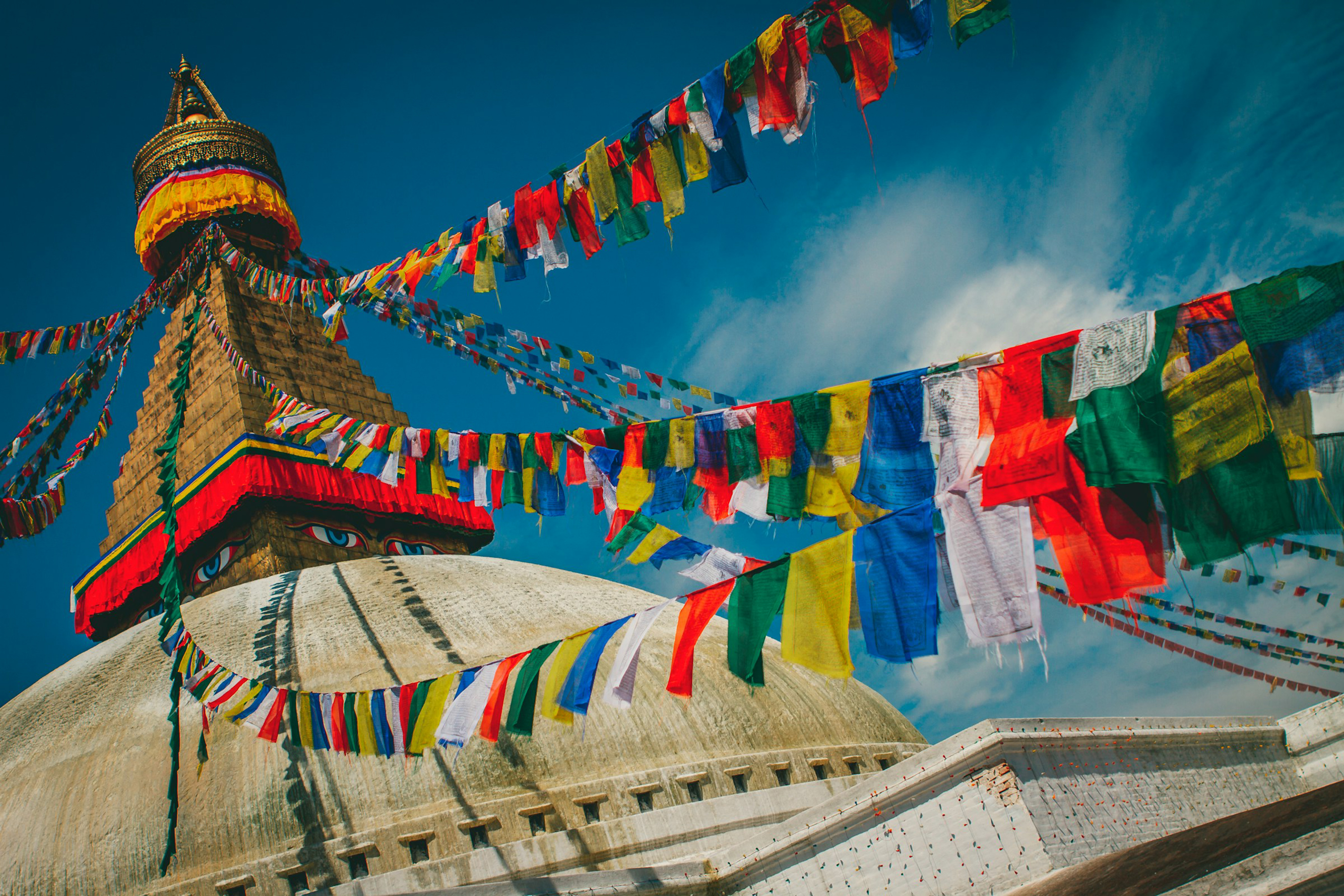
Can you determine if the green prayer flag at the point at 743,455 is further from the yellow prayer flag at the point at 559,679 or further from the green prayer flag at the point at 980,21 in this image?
the green prayer flag at the point at 980,21

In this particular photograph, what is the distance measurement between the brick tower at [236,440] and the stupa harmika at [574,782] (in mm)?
139

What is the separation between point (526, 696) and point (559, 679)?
13.5 inches

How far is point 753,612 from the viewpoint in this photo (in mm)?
5098

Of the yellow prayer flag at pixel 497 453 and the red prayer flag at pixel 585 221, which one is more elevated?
the red prayer flag at pixel 585 221

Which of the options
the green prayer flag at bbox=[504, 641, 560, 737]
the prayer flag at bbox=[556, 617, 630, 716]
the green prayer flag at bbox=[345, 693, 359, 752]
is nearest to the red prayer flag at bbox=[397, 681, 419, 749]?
the green prayer flag at bbox=[345, 693, 359, 752]

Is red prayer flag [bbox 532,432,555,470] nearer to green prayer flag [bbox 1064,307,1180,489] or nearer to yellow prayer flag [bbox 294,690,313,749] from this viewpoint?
yellow prayer flag [bbox 294,690,313,749]

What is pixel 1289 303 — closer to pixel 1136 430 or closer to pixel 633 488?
pixel 1136 430

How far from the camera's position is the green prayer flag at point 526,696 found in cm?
620

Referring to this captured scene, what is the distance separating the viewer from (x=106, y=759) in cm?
794

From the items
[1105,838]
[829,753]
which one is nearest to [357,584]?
[829,753]

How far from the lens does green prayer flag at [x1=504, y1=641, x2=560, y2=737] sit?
20.3 ft

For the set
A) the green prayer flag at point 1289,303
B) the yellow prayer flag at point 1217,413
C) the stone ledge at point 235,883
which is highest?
the green prayer flag at point 1289,303

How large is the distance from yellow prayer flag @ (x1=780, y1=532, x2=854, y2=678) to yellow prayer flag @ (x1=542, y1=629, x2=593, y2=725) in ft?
5.54

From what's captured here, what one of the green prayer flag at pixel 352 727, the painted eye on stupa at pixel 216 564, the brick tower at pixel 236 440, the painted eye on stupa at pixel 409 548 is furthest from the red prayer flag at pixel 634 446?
the painted eye on stupa at pixel 216 564
